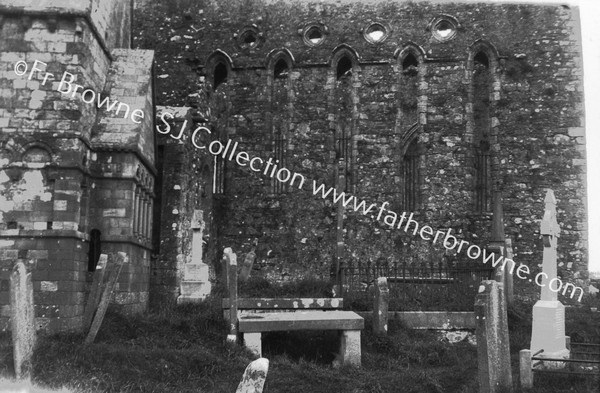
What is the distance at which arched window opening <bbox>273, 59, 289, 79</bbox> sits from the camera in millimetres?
17297

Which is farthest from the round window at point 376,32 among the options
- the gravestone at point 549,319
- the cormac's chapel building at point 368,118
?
the gravestone at point 549,319

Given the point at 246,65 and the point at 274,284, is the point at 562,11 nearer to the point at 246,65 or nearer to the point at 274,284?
the point at 246,65

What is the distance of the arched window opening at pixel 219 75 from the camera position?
17469 millimetres

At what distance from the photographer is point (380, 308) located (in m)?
10.8

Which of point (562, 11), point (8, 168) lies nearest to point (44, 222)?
point (8, 168)

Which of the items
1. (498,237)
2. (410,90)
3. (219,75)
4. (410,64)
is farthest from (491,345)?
(219,75)

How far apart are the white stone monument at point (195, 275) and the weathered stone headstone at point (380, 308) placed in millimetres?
3531

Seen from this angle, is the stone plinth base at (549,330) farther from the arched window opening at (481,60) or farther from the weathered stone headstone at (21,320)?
the arched window opening at (481,60)

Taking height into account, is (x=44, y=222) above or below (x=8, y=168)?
below

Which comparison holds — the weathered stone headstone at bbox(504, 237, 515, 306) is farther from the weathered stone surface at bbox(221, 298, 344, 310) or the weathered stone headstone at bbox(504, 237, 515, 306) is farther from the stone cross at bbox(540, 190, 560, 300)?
the weathered stone surface at bbox(221, 298, 344, 310)

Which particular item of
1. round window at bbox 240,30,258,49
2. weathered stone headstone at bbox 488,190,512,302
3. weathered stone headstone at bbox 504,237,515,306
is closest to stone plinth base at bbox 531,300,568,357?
weathered stone headstone at bbox 504,237,515,306

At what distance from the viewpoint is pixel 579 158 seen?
16031 millimetres

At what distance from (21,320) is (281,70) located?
1126 centimetres

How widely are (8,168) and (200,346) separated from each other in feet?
13.7
